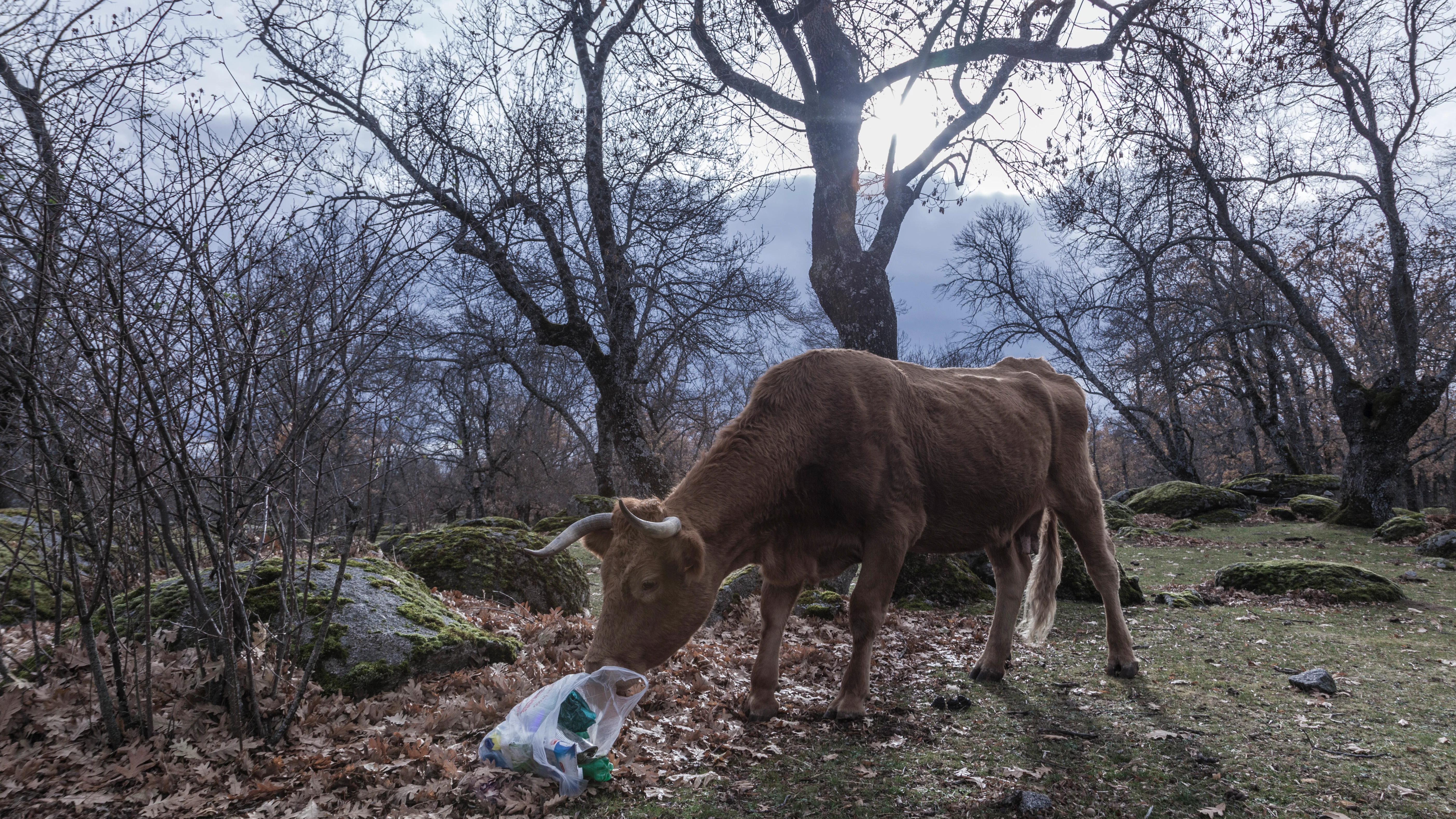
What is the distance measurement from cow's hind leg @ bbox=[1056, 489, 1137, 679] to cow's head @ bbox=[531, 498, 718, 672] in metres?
3.56

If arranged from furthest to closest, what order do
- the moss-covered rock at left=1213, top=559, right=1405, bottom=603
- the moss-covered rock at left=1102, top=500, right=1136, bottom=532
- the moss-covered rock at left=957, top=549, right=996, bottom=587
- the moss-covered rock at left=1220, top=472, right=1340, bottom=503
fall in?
the moss-covered rock at left=1220, top=472, right=1340, bottom=503 → the moss-covered rock at left=1102, top=500, right=1136, bottom=532 → the moss-covered rock at left=957, top=549, right=996, bottom=587 → the moss-covered rock at left=1213, top=559, right=1405, bottom=603

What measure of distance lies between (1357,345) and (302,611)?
125ft

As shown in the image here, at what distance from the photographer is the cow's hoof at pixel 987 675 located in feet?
18.7

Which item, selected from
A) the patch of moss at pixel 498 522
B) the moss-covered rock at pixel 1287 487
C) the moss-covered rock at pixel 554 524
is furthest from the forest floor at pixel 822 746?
the moss-covered rock at pixel 1287 487

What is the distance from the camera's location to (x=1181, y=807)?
340 centimetres

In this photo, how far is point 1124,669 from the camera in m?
5.67

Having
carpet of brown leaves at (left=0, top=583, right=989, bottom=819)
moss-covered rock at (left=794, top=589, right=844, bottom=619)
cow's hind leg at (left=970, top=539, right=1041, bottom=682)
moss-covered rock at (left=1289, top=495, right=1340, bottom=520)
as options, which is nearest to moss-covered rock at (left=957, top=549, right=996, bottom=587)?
moss-covered rock at (left=794, top=589, right=844, bottom=619)

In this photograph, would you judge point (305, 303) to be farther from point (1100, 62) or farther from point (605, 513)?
point (1100, 62)

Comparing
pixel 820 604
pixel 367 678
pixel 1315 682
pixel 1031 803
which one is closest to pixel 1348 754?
pixel 1315 682

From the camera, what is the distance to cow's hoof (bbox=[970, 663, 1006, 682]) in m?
5.70

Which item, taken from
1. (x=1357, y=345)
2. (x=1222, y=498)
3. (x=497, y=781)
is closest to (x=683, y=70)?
(x=497, y=781)

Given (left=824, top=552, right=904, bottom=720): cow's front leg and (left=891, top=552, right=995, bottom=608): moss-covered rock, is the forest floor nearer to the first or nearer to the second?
(left=824, top=552, right=904, bottom=720): cow's front leg

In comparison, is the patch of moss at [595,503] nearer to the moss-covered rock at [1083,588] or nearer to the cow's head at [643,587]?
the moss-covered rock at [1083,588]

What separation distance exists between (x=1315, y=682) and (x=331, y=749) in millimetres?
6404
